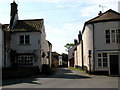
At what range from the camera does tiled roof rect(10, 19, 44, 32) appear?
26.1 m

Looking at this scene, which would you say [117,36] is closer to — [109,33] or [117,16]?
[109,33]

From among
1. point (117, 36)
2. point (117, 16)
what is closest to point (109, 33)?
point (117, 36)

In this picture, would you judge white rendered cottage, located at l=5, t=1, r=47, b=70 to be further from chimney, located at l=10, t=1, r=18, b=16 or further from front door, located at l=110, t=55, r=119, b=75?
front door, located at l=110, t=55, r=119, b=75

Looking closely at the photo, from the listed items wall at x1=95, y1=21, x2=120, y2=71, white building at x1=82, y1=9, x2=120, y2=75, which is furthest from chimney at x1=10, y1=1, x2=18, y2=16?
wall at x1=95, y1=21, x2=120, y2=71

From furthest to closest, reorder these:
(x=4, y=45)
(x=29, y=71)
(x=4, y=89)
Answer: (x=4, y=45), (x=29, y=71), (x=4, y=89)

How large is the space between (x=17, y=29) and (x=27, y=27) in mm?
1458

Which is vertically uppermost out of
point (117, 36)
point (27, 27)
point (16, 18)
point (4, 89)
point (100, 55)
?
point (16, 18)

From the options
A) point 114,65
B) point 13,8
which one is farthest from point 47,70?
point 13,8

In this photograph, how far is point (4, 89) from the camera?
12.3 metres

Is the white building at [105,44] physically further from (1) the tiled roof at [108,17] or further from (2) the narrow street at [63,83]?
(2) the narrow street at [63,83]

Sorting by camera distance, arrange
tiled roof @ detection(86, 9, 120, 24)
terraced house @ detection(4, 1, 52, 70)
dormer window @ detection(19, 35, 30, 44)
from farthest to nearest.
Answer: dormer window @ detection(19, 35, 30, 44) → terraced house @ detection(4, 1, 52, 70) → tiled roof @ detection(86, 9, 120, 24)

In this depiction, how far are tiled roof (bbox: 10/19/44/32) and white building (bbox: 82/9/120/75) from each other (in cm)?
800

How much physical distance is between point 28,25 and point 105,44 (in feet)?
38.6

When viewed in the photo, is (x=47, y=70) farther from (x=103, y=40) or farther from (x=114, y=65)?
(x=114, y=65)
